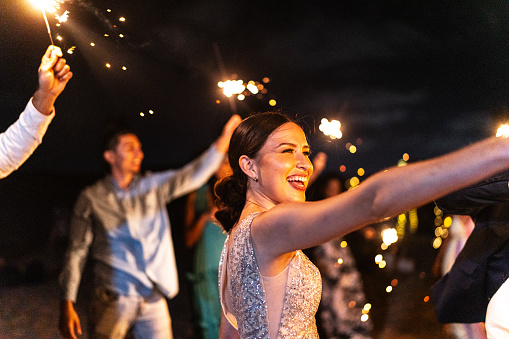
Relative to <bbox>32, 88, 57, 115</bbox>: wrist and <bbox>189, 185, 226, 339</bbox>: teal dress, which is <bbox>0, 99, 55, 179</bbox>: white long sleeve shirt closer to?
<bbox>32, 88, 57, 115</bbox>: wrist

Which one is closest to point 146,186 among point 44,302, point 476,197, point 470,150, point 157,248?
point 157,248

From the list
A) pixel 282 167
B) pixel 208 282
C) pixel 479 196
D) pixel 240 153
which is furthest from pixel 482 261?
pixel 208 282

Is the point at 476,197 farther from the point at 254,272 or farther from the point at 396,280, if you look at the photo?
the point at 396,280

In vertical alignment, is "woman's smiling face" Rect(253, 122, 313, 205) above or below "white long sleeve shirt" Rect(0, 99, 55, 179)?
below

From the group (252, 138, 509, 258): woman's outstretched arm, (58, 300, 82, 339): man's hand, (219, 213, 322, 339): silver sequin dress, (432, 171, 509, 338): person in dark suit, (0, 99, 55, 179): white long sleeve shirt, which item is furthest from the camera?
(58, 300, 82, 339): man's hand

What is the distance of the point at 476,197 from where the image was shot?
1453 mm

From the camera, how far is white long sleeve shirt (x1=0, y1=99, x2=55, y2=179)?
6.42 feet

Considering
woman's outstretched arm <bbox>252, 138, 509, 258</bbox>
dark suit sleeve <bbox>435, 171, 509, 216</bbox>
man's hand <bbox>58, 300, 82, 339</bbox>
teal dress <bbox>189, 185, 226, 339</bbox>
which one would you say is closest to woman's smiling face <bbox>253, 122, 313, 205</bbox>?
woman's outstretched arm <bbox>252, 138, 509, 258</bbox>

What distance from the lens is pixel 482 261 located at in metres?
1.50

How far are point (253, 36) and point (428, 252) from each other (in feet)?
20.6

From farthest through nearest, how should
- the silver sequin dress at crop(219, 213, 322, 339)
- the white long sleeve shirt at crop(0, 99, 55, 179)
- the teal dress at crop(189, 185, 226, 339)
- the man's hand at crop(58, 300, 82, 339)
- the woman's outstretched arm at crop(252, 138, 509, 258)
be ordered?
the teal dress at crop(189, 185, 226, 339)
the man's hand at crop(58, 300, 82, 339)
the white long sleeve shirt at crop(0, 99, 55, 179)
the silver sequin dress at crop(219, 213, 322, 339)
the woman's outstretched arm at crop(252, 138, 509, 258)

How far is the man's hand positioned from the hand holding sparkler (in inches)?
44.0

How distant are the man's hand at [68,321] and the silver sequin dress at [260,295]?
1.46 metres

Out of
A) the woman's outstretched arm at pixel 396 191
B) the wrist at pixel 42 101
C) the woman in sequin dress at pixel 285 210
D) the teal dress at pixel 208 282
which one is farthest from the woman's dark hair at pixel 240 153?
the teal dress at pixel 208 282
